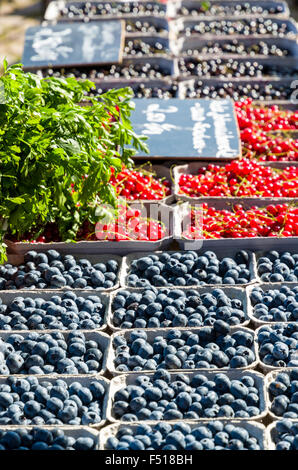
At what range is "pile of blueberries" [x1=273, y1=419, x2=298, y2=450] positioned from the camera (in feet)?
6.69

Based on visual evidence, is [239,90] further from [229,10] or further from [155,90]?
[229,10]

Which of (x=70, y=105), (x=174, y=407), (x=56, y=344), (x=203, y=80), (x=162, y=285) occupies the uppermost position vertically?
(x=203, y=80)

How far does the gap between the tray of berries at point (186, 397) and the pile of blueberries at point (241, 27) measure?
12.3 feet

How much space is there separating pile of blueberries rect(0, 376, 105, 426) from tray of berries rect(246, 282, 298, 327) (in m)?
0.76

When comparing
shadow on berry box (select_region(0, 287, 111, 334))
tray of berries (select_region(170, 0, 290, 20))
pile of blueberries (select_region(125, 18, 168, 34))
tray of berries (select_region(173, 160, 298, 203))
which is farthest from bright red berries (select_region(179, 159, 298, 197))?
tray of berries (select_region(170, 0, 290, 20))

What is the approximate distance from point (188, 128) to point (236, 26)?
6.51 feet

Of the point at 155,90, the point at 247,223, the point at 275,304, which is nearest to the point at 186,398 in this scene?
the point at 275,304

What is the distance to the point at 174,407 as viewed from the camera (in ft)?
7.21

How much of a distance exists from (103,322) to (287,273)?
35.1 inches

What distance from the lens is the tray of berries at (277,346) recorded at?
2408 mm

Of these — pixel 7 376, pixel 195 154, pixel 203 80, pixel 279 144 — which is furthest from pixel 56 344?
pixel 203 80
